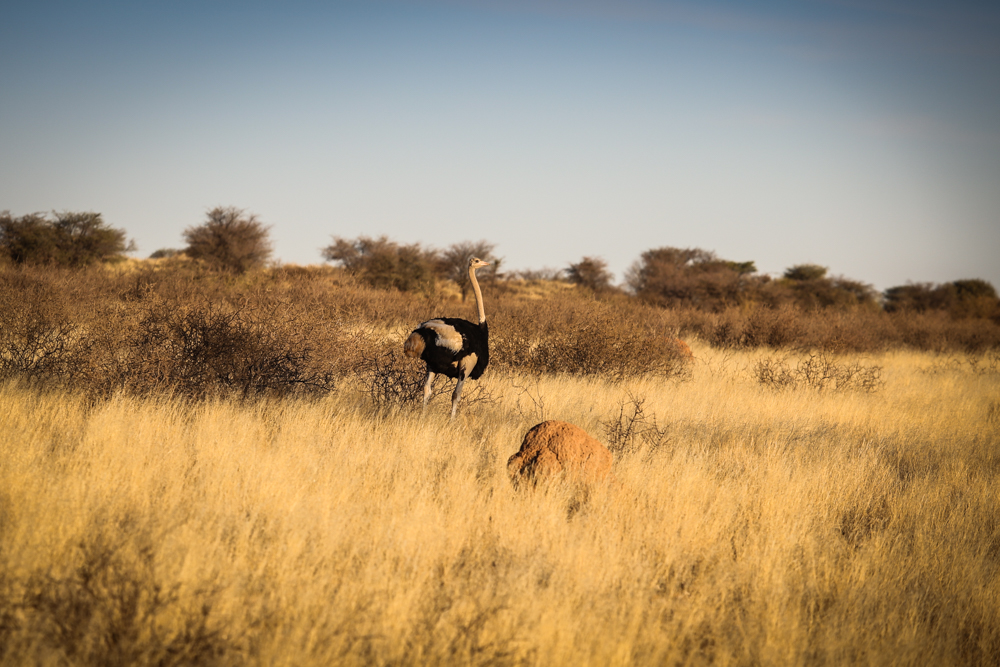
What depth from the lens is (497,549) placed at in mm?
3256

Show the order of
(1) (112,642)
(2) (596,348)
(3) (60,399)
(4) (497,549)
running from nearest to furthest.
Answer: (1) (112,642) < (4) (497,549) < (3) (60,399) < (2) (596,348)

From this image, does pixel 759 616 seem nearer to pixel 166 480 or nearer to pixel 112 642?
pixel 112 642

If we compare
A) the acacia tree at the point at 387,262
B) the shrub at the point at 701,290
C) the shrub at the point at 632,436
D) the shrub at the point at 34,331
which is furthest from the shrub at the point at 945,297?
the shrub at the point at 34,331

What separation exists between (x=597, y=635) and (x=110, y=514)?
248cm

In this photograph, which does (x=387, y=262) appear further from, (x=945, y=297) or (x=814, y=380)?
(x=945, y=297)

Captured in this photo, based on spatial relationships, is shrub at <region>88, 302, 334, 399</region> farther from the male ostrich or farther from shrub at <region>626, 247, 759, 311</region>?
shrub at <region>626, 247, 759, 311</region>

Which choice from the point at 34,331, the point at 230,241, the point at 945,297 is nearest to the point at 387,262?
the point at 230,241

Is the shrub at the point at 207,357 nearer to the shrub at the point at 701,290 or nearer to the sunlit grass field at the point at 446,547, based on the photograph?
the sunlit grass field at the point at 446,547

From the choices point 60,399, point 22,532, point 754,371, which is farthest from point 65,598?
point 754,371

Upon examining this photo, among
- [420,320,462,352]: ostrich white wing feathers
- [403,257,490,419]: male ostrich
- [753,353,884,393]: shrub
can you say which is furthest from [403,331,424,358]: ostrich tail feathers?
[753,353,884,393]: shrub

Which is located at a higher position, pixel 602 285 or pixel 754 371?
pixel 602 285

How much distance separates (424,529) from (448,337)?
265cm

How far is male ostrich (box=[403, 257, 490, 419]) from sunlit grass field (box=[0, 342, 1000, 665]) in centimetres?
55

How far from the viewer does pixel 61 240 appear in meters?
22.5
